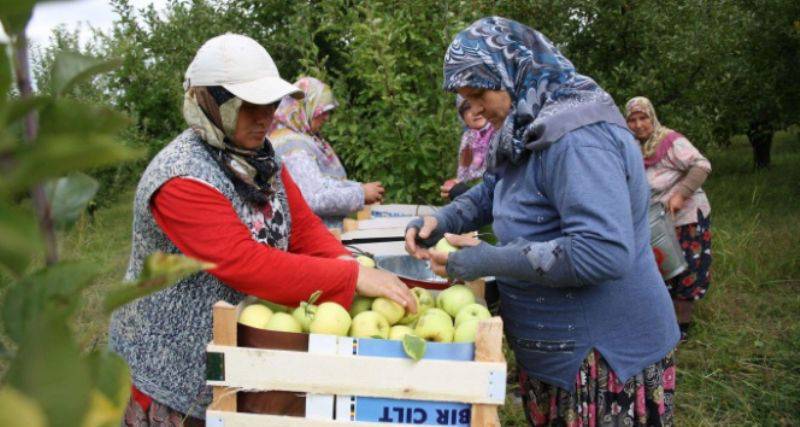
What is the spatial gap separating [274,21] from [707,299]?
4034mm

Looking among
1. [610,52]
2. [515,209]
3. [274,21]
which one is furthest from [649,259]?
[610,52]

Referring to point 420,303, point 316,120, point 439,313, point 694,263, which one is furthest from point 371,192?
point 694,263

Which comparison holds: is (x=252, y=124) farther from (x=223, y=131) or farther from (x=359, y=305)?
(x=359, y=305)

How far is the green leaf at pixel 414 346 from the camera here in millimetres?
1601

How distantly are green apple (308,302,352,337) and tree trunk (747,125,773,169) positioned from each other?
38.9ft

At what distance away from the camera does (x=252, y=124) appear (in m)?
1.96

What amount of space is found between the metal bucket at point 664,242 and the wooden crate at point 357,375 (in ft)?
9.06

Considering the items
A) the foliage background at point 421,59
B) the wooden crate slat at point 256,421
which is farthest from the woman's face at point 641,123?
the wooden crate slat at point 256,421

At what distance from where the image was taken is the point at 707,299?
18.3 feet

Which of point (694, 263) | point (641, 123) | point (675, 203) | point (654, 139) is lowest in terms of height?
point (694, 263)

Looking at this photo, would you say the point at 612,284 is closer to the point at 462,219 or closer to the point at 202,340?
the point at 462,219

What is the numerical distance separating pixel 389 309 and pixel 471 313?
20cm

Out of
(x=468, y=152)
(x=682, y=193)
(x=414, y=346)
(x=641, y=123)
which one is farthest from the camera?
(x=641, y=123)

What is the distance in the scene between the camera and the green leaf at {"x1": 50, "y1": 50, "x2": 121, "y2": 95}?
1.43 feet
